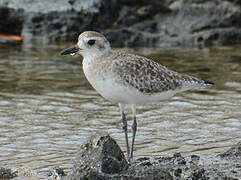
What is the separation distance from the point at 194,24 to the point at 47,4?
4.31m

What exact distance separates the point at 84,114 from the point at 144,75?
8.86ft

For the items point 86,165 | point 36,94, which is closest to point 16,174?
point 86,165

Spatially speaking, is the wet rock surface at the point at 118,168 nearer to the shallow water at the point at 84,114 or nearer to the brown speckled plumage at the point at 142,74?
the shallow water at the point at 84,114

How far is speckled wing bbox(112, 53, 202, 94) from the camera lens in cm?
750

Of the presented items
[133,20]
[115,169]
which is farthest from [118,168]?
[133,20]

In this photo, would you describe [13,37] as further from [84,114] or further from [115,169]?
[115,169]

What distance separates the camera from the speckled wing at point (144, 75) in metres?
7.50

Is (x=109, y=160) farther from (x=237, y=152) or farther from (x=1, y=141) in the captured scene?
(x=1, y=141)

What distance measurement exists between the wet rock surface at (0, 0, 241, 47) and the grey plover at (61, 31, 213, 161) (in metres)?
8.37

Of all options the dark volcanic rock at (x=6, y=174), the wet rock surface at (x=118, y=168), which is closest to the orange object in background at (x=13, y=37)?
the dark volcanic rock at (x=6, y=174)

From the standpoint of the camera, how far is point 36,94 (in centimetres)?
1134

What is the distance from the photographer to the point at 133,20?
55.5ft

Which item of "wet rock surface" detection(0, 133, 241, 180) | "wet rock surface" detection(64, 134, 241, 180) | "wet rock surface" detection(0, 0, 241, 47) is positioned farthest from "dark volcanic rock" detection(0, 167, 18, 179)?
"wet rock surface" detection(0, 0, 241, 47)

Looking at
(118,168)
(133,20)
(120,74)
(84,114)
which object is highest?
(120,74)
